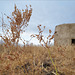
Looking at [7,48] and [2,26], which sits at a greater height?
[2,26]

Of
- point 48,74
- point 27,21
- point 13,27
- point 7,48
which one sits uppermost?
point 27,21

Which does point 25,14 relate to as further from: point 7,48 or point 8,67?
point 8,67

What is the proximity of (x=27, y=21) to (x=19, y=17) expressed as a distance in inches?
16.3

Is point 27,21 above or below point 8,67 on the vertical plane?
above

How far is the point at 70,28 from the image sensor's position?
7.59 m

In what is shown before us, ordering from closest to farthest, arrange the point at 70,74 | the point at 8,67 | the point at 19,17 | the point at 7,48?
the point at 70,74
the point at 8,67
the point at 19,17
the point at 7,48

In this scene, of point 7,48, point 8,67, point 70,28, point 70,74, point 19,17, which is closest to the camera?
point 70,74

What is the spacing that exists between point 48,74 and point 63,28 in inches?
236

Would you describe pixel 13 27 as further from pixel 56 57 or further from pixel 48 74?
pixel 48 74

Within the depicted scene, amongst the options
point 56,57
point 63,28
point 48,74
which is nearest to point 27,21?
point 56,57

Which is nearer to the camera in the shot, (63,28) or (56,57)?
(56,57)


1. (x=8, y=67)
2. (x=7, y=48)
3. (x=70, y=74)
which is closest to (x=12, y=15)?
(x=7, y=48)

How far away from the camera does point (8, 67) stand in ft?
8.89

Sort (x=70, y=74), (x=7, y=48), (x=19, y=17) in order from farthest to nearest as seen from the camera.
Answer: (x=7, y=48) → (x=19, y=17) → (x=70, y=74)
